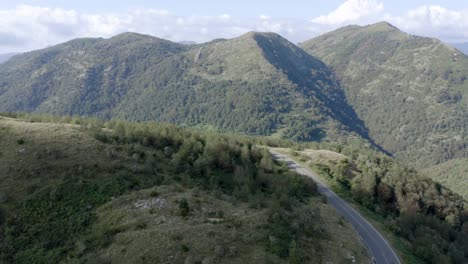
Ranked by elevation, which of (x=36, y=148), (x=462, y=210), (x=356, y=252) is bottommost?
(x=462, y=210)

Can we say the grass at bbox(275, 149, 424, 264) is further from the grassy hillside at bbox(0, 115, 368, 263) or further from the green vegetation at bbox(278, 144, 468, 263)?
the grassy hillside at bbox(0, 115, 368, 263)

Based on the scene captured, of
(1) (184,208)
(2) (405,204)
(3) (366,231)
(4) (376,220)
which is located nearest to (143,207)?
(1) (184,208)

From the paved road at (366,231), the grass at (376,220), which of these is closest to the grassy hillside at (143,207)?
the paved road at (366,231)

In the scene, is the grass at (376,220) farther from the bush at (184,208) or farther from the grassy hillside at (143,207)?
the bush at (184,208)

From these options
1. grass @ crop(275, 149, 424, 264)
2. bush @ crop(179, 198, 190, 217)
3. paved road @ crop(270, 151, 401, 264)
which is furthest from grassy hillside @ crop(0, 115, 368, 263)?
grass @ crop(275, 149, 424, 264)

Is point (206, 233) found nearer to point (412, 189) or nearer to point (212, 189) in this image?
point (212, 189)

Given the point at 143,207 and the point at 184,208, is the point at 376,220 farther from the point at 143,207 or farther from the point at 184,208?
the point at 143,207

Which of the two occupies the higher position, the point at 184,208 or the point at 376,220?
the point at 184,208

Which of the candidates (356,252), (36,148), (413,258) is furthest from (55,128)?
(413,258)
